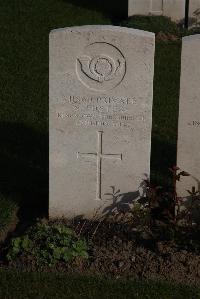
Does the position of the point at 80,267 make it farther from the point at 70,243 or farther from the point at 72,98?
the point at 72,98

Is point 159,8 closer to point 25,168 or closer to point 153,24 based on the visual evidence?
point 153,24

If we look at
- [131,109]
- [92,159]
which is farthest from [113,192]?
[131,109]

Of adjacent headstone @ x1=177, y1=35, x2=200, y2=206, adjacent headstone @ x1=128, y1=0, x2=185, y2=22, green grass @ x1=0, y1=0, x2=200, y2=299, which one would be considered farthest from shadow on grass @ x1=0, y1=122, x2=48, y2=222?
adjacent headstone @ x1=128, y1=0, x2=185, y2=22

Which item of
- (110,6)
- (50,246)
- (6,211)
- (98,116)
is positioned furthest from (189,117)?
(110,6)

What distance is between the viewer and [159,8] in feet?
46.2

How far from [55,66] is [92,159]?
906 mm

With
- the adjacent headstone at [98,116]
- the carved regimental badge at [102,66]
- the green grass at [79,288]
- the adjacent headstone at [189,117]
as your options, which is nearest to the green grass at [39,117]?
the green grass at [79,288]

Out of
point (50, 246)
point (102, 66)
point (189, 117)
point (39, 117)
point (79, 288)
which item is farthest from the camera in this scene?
point (39, 117)

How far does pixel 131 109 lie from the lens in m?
6.29

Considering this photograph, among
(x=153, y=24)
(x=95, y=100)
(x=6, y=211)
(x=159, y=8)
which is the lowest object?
(x=6, y=211)

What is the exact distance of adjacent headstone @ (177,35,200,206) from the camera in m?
6.12

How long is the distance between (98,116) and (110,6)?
376 inches

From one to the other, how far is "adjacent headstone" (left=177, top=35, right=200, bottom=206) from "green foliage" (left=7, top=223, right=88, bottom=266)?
1.17 m

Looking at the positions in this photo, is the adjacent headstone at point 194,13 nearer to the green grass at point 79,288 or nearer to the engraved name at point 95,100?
the engraved name at point 95,100
